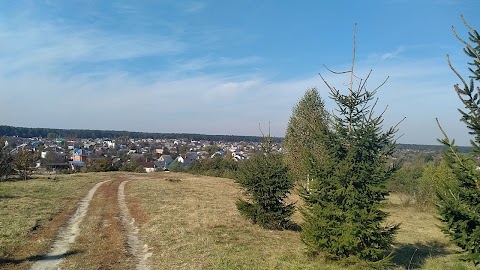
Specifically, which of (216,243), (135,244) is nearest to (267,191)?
(216,243)

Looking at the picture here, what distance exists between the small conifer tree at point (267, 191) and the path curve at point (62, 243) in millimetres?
6673

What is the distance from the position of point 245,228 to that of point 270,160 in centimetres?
311

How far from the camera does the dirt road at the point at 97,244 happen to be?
8789 millimetres

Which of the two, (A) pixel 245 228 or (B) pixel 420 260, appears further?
(A) pixel 245 228

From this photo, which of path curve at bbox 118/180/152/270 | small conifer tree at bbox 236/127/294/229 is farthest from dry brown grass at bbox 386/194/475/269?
path curve at bbox 118/180/152/270

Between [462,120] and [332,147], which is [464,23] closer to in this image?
[462,120]

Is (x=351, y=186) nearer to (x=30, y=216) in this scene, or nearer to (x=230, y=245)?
(x=230, y=245)

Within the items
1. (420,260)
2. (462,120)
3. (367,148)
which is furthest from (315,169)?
(420,260)

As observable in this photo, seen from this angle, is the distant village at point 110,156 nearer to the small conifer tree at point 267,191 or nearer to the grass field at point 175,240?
the small conifer tree at point 267,191

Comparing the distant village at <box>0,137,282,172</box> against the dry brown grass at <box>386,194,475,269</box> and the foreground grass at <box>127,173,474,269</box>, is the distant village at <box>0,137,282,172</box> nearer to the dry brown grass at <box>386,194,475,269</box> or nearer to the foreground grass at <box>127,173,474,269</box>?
the foreground grass at <box>127,173,474,269</box>

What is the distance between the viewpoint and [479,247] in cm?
610

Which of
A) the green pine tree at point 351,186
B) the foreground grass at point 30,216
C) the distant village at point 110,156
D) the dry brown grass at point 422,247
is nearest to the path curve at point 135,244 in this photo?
the foreground grass at point 30,216

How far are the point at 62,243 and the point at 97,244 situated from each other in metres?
1.00

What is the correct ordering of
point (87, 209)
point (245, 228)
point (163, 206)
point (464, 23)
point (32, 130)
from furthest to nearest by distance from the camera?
1. point (32, 130)
2. point (163, 206)
3. point (87, 209)
4. point (245, 228)
5. point (464, 23)
